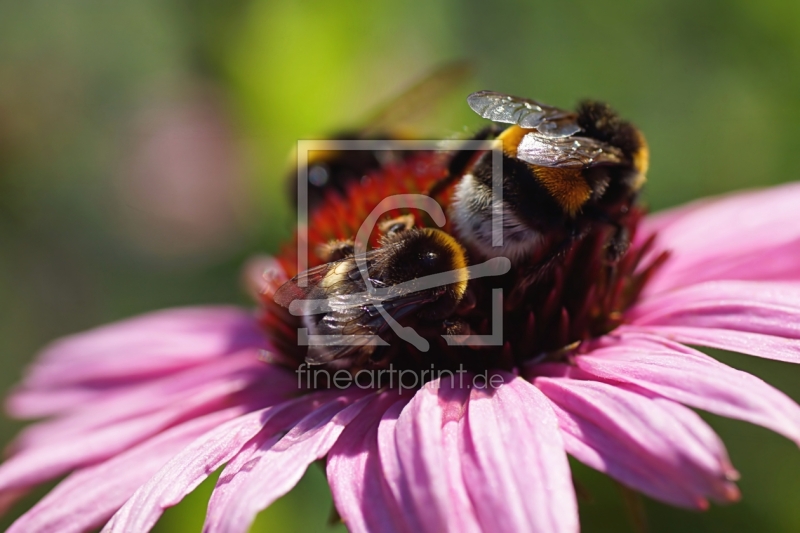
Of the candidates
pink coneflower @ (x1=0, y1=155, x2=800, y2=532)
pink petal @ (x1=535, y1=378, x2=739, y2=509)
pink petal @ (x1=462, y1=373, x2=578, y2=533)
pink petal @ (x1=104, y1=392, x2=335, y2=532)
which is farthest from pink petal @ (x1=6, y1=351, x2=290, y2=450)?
pink petal @ (x1=535, y1=378, x2=739, y2=509)

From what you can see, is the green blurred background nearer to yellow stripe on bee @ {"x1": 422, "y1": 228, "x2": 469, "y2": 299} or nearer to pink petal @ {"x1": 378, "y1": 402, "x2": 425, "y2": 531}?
yellow stripe on bee @ {"x1": 422, "y1": 228, "x2": 469, "y2": 299}

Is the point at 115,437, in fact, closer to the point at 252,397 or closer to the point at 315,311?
the point at 252,397

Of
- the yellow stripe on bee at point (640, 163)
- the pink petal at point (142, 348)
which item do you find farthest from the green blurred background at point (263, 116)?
the yellow stripe on bee at point (640, 163)

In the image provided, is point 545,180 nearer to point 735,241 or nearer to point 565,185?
point 565,185

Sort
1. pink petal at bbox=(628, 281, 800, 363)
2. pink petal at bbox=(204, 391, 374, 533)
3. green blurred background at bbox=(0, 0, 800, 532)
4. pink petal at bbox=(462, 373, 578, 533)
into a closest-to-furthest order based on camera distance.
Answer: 1. pink petal at bbox=(462, 373, 578, 533)
2. pink petal at bbox=(204, 391, 374, 533)
3. pink petal at bbox=(628, 281, 800, 363)
4. green blurred background at bbox=(0, 0, 800, 532)

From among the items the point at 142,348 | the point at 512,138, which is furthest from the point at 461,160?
the point at 142,348
